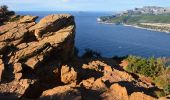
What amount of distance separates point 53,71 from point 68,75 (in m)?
2.04

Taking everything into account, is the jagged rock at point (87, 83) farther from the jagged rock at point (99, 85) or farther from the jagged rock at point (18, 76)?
→ the jagged rock at point (18, 76)

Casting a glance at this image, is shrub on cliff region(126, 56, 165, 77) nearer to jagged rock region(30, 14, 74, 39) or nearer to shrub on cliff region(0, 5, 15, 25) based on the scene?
jagged rock region(30, 14, 74, 39)

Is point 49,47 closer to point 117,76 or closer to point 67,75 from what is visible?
point 67,75

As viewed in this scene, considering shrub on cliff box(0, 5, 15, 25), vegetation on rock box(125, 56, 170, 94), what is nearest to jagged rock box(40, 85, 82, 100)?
vegetation on rock box(125, 56, 170, 94)

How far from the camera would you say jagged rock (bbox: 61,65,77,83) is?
3866 cm

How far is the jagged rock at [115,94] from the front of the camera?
107 feet

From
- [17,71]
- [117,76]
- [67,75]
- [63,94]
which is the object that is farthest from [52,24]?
[63,94]

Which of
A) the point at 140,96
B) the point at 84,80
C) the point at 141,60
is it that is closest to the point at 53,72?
the point at 84,80

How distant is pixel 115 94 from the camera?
109 ft

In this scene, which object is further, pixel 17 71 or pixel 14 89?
pixel 17 71

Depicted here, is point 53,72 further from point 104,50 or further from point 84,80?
point 104,50

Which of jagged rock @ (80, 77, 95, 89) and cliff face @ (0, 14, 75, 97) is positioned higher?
cliff face @ (0, 14, 75, 97)

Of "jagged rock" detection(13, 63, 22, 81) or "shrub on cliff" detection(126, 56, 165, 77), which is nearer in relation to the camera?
"jagged rock" detection(13, 63, 22, 81)

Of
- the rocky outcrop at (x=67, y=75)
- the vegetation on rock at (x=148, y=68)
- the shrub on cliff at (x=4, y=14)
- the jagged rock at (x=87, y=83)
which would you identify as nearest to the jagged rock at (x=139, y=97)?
the jagged rock at (x=87, y=83)
